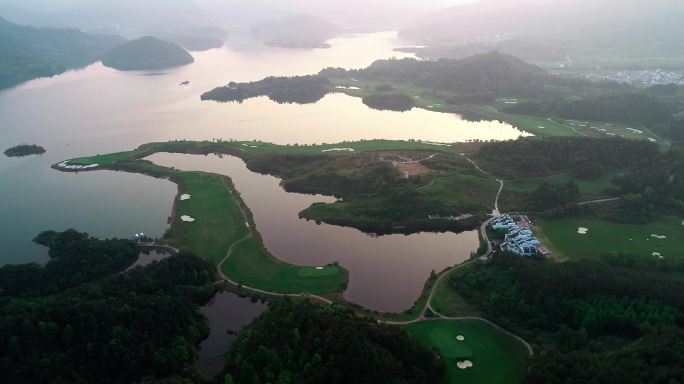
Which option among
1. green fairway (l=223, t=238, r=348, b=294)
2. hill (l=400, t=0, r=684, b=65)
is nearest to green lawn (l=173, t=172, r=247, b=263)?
green fairway (l=223, t=238, r=348, b=294)

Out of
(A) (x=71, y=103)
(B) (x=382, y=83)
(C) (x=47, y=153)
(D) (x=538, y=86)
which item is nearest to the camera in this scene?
(C) (x=47, y=153)

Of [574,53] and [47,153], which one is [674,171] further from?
[574,53]

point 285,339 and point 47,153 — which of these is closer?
point 285,339

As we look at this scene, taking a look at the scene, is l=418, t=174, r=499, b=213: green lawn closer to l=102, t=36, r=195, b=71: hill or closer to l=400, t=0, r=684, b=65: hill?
l=400, t=0, r=684, b=65: hill

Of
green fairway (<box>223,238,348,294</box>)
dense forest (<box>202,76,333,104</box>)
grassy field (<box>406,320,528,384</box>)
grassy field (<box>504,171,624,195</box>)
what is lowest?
grassy field (<box>406,320,528,384</box>)

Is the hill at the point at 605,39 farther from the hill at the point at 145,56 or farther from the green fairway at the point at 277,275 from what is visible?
the green fairway at the point at 277,275

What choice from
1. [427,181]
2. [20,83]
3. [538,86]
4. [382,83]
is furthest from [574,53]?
[20,83]
